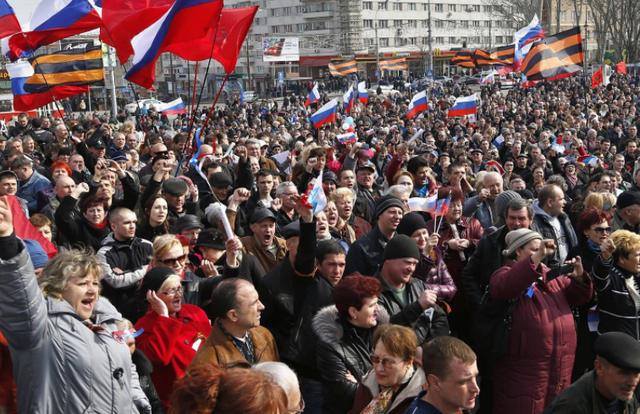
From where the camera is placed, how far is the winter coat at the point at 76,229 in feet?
20.0

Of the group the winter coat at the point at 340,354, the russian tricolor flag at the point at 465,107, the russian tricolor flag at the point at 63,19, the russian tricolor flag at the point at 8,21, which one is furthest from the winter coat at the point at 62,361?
the russian tricolor flag at the point at 465,107

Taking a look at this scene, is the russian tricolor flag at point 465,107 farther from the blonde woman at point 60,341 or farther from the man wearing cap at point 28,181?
the blonde woman at point 60,341

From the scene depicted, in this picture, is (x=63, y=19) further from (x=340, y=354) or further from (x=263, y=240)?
Result: (x=340, y=354)

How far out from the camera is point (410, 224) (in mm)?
5402

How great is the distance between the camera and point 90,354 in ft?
10.5

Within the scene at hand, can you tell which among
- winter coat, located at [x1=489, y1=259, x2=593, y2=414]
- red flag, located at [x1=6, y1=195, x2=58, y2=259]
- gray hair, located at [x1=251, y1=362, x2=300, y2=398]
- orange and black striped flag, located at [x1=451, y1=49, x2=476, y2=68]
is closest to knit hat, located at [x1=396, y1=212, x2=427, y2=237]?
winter coat, located at [x1=489, y1=259, x2=593, y2=414]

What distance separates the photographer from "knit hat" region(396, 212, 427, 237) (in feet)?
17.7

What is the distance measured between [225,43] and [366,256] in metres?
5.00

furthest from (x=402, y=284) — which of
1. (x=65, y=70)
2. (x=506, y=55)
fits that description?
(x=506, y=55)

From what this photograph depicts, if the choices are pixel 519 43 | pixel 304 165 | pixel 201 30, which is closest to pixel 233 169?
pixel 304 165

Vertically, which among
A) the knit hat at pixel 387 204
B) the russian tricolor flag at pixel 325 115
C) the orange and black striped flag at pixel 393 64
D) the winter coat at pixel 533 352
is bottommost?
the winter coat at pixel 533 352

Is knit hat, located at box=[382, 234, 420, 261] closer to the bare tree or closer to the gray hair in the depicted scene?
the gray hair

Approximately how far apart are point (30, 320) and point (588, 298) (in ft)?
11.6

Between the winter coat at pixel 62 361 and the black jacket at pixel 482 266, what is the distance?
261cm
